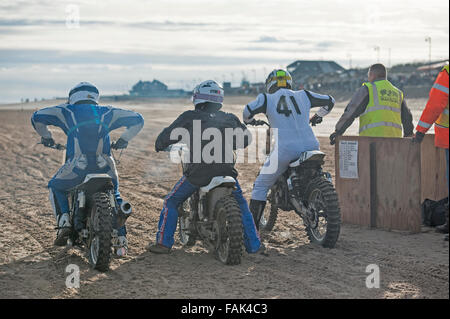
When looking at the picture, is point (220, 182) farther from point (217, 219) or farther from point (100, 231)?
point (100, 231)

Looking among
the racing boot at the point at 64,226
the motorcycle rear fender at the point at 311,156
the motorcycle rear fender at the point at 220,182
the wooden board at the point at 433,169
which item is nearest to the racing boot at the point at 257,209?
the motorcycle rear fender at the point at 311,156

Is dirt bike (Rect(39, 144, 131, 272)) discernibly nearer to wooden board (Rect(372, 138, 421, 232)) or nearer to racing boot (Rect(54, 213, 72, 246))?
racing boot (Rect(54, 213, 72, 246))

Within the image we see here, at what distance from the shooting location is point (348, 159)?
8.91 metres

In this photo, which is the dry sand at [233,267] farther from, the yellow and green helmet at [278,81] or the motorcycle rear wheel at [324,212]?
the yellow and green helmet at [278,81]

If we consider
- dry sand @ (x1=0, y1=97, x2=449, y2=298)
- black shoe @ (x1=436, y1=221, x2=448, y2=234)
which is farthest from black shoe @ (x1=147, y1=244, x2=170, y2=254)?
black shoe @ (x1=436, y1=221, x2=448, y2=234)

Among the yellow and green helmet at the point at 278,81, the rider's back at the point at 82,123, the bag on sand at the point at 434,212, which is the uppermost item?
the yellow and green helmet at the point at 278,81

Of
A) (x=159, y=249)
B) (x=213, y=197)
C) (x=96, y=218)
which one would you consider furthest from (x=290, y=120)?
(x=96, y=218)

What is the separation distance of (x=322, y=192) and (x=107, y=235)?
2350mm

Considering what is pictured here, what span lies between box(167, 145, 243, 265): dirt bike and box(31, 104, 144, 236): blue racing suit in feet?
2.34

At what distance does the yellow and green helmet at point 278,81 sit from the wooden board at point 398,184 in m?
1.55

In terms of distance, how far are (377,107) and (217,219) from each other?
296 cm

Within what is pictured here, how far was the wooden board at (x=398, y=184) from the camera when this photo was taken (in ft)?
26.7

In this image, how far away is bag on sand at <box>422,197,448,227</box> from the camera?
8344mm
